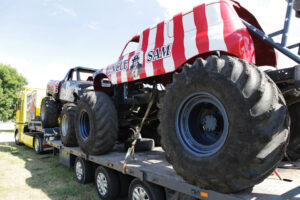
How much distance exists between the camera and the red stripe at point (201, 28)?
3018mm

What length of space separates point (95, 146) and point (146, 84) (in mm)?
1675

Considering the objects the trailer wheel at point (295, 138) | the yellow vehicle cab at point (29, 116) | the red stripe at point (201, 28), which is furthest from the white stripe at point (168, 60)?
the yellow vehicle cab at point (29, 116)

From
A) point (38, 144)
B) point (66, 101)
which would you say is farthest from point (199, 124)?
point (38, 144)

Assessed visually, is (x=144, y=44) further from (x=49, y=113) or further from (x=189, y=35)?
(x=49, y=113)

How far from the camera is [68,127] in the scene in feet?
20.3

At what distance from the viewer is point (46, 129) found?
28.8 ft

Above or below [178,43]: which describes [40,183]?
below

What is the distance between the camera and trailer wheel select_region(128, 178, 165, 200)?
10.7 feet

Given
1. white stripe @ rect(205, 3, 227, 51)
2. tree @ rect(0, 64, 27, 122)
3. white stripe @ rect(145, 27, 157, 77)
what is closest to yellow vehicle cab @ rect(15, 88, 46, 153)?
white stripe @ rect(145, 27, 157, 77)

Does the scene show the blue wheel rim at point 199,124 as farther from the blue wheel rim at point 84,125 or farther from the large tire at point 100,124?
the blue wheel rim at point 84,125

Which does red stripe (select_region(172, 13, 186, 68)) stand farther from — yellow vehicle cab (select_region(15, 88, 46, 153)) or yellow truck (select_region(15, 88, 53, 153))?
yellow vehicle cab (select_region(15, 88, 46, 153))

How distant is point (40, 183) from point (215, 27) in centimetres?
537

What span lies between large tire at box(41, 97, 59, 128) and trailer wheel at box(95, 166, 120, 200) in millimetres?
5013

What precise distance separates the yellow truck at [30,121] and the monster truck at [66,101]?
78 cm
